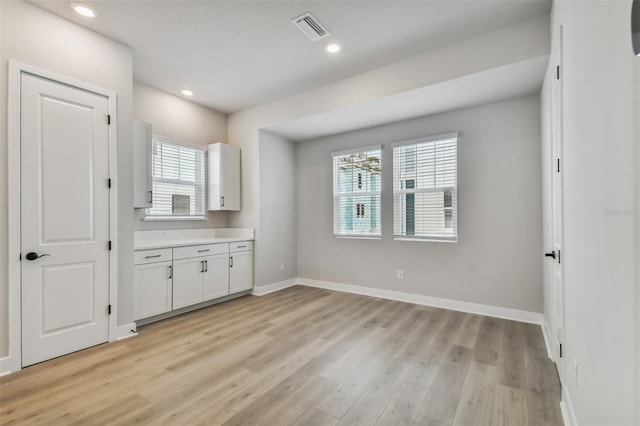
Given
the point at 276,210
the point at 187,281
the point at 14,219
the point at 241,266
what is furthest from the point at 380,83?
the point at 14,219

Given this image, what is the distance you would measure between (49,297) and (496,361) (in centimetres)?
397

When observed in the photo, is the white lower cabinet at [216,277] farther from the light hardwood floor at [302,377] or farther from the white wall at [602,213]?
the white wall at [602,213]

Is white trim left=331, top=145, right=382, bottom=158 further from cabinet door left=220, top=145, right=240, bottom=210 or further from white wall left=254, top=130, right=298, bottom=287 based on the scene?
cabinet door left=220, top=145, right=240, bottom=210

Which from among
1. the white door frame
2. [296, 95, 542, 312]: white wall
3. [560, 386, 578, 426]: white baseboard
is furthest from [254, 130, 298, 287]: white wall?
[560, 386, 578, 426]: white baseboard

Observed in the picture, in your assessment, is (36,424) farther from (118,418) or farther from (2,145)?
(2,145)

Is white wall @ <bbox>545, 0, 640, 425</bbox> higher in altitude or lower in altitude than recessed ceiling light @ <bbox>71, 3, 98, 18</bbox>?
lower

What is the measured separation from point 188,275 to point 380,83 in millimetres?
3461

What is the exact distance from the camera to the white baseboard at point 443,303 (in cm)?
350

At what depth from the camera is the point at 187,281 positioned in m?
3.89

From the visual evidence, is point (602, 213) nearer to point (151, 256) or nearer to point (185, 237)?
point (151, 256)

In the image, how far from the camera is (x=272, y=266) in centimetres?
505

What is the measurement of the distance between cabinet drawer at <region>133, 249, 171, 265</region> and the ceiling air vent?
2.96 m

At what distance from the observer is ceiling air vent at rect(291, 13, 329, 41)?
8.95 feet

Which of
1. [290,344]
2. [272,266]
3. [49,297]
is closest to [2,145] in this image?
[49,297]
